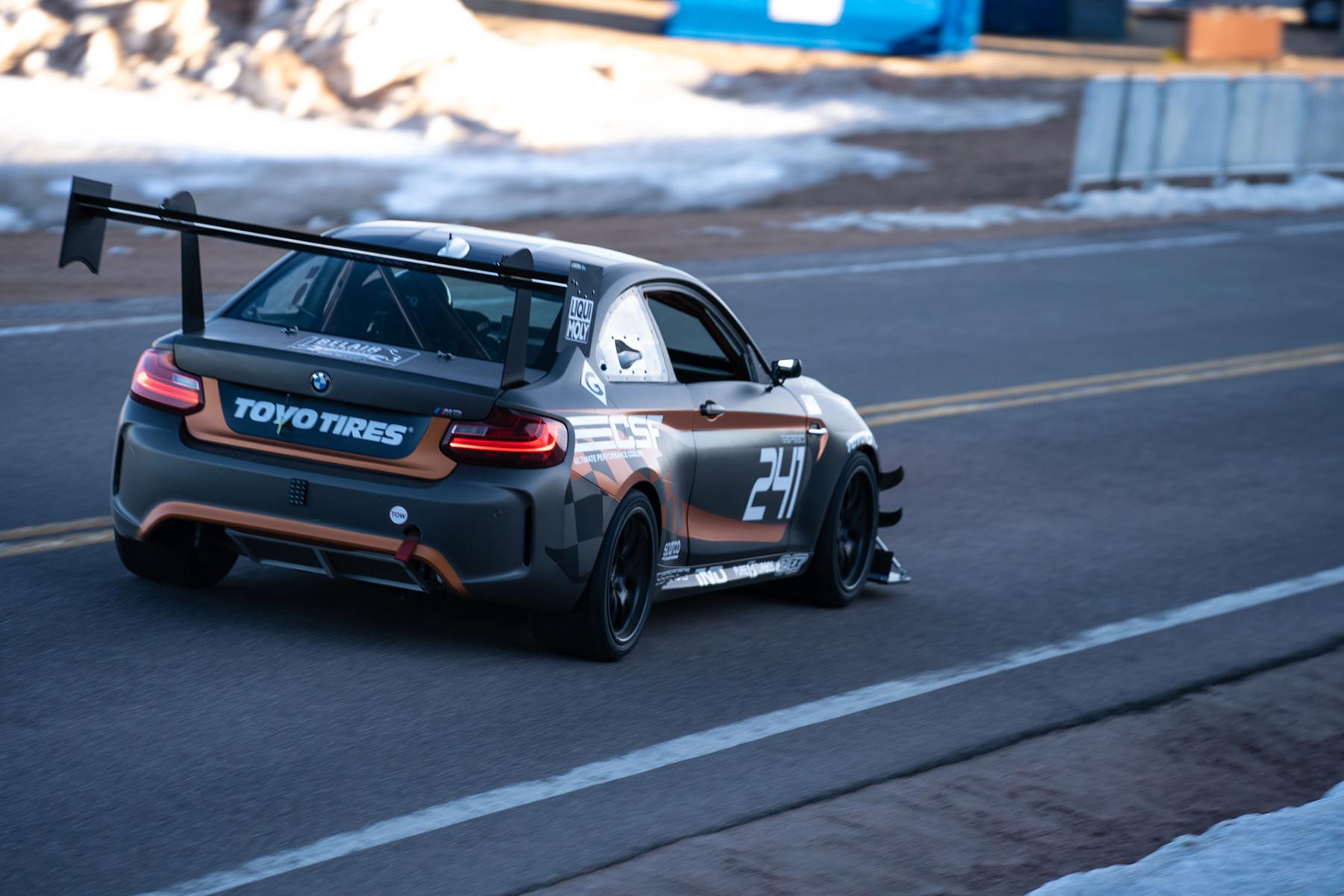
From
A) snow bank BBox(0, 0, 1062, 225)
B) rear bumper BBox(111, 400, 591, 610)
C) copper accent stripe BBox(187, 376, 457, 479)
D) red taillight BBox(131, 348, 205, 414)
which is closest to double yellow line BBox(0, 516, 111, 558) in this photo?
red taillight BBox(131, 348, 205, 414)

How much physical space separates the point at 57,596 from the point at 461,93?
832 inches

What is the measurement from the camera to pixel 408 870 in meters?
4.99

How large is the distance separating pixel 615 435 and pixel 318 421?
1.01 metres

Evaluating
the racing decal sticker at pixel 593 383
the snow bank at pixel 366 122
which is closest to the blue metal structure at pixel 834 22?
the snow bank at pixel 366 122

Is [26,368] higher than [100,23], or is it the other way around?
[100,23]

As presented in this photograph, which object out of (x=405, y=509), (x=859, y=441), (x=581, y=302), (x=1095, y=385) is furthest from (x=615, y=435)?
(x=1095, y=385)

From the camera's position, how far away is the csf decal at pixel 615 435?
21.8ft

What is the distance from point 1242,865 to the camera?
17.1 ft

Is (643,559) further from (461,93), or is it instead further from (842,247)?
(461,93)

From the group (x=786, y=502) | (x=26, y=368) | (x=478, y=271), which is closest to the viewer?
(x=478, y=271)

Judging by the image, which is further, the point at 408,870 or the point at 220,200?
the point at 220,200

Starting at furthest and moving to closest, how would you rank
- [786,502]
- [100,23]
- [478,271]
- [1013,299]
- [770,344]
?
[100,23] < [1013,299] < [770,344] < [786,502] < [478,271]

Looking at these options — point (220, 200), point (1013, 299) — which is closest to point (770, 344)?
point (1013, 299)

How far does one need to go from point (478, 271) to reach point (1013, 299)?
13617 millimetres
